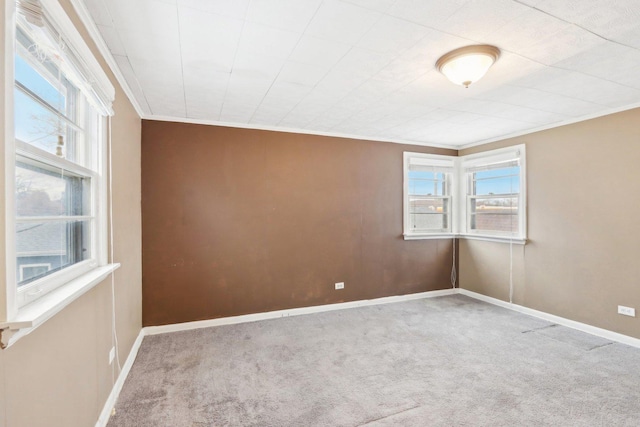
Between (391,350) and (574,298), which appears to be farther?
(574,298)

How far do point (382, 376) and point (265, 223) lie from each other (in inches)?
86.7

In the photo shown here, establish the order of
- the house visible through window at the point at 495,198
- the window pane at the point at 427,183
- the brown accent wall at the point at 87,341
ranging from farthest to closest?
1. the window pane at the point at 427,183
2. the house visible through window at the point at 495,198
3. the brown accent wall at the point at 87,341

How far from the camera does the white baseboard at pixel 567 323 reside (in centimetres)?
316

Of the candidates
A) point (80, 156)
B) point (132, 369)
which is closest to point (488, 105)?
point (80, 156)

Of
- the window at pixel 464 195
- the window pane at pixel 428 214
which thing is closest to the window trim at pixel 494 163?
the window at pixel 464 195

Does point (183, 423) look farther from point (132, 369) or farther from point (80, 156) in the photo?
point (80, 156)

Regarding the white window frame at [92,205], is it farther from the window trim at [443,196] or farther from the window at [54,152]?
the window trim at [443,196]

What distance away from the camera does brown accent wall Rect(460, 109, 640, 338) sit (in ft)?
10.3

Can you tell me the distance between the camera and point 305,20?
1.74 meters

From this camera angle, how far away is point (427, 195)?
196 inches

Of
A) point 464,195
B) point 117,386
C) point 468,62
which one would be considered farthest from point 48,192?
point 464,195

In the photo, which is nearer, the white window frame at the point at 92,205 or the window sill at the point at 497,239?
the white window frame at the point at 92,205

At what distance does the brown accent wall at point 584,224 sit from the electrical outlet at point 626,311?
0.04 meters

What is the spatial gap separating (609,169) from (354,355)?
3314mm
